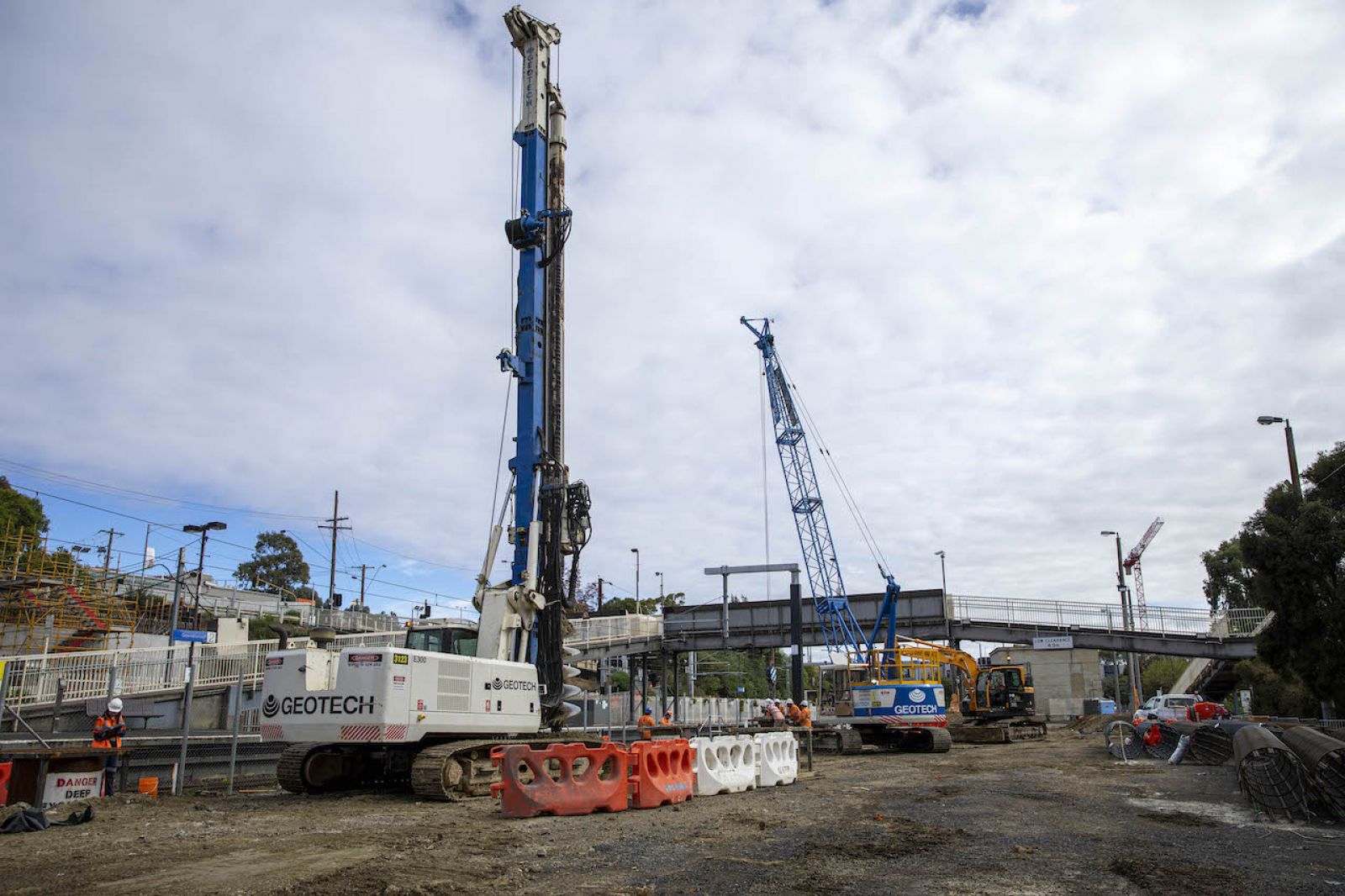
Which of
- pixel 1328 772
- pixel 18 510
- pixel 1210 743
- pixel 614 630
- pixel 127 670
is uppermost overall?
pixel 18 510

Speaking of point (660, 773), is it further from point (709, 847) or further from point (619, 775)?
point (709, 847)

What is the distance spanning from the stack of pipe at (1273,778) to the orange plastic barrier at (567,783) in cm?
826

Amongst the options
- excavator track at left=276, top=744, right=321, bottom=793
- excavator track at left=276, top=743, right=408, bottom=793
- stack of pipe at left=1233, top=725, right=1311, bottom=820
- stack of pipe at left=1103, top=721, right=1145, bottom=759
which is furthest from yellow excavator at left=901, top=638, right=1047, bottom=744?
excavator track at left=276, top=744, right=321, bottom=793

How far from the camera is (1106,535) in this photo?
170 feet

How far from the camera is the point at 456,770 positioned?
1394 cm

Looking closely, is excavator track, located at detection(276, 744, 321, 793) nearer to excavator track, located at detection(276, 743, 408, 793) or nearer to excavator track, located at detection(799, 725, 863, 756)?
excavator track, located at detection(276, 743, 408, 793)

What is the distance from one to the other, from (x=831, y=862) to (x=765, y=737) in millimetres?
7861

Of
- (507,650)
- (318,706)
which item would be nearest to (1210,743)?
(507,650)

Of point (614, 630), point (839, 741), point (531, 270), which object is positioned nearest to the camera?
point (531, 270)

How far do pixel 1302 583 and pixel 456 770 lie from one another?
1001 inches

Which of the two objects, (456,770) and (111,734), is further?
(111,734)

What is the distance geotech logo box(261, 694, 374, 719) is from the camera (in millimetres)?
13352

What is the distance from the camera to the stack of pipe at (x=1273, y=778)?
11.4m

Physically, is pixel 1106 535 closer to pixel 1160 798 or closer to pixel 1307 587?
pixel 1307 587
